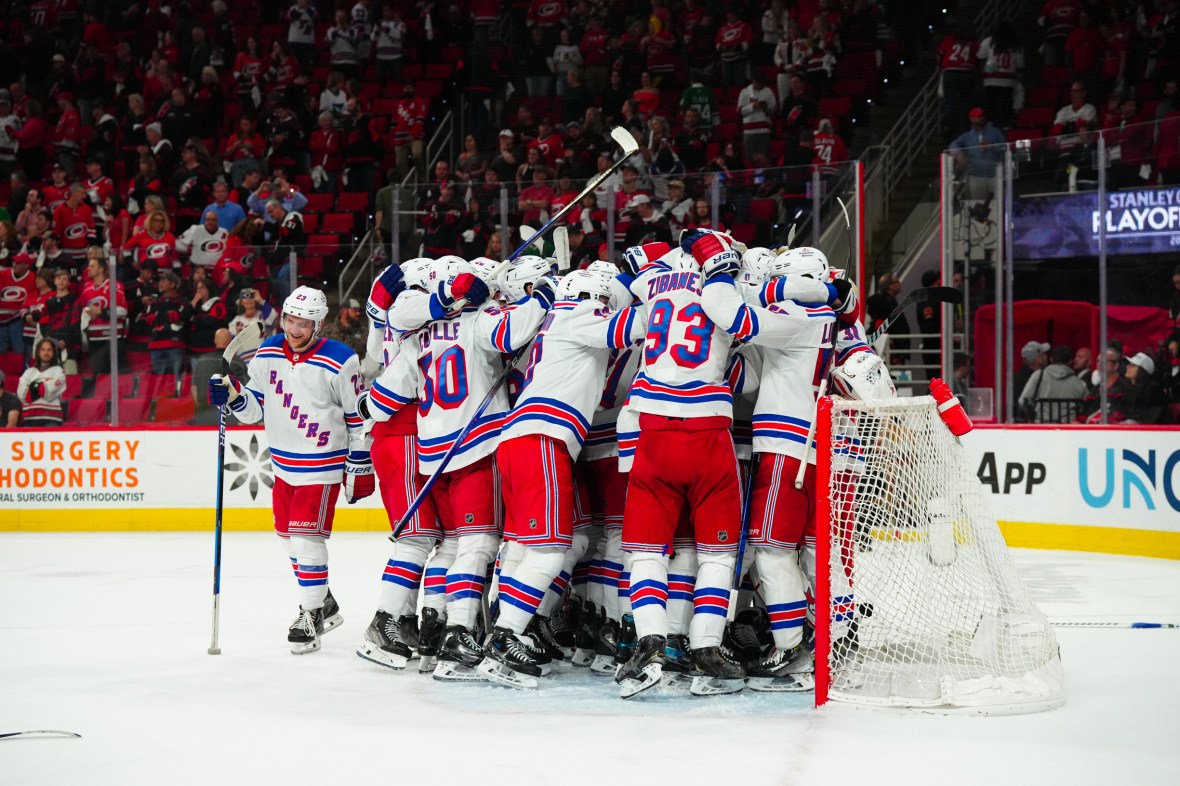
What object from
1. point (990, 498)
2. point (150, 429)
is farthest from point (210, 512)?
point (990, 498)

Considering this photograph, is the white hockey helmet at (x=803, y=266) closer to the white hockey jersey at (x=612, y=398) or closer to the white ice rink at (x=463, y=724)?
the white hockey jersey at (x=612, y=398)

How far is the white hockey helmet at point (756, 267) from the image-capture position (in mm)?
4980

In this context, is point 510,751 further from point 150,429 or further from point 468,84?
point 468,84

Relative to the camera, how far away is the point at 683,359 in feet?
14.7

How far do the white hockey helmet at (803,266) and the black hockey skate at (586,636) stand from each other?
1443 millimetres

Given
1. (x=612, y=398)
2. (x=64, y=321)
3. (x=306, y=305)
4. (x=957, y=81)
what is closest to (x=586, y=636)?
(x=612, y=398)

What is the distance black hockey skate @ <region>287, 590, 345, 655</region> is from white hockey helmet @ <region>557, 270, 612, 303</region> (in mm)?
1608

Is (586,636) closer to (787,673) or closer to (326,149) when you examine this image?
(787,673)

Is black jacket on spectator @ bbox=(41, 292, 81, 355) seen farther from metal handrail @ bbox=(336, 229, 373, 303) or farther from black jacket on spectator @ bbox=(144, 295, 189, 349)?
metal handrail @ bbox=(336, 229, 373, 303)

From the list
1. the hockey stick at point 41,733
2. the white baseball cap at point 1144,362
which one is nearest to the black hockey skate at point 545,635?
the hockey stick at point 41,733

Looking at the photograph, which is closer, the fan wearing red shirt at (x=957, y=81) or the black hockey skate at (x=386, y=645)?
the black hockey skate at (x=386, y=645)

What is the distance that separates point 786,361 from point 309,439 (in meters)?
1.90

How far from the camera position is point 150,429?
952 centimetres

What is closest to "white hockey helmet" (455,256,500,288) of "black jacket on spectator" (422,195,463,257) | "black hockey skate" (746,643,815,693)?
"black hockey skate" (746,643,815,693)
